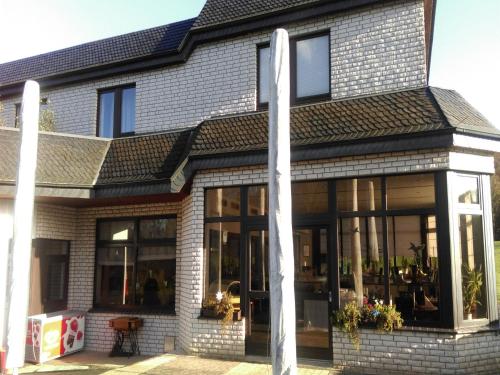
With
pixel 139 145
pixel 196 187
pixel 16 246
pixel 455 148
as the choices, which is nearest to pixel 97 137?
pixel 139 145

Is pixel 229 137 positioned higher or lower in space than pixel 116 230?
higher

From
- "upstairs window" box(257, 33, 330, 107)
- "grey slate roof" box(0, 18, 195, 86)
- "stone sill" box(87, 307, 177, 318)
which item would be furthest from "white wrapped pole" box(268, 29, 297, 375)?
"grey slate roof" box(0, 18, 195, 86)

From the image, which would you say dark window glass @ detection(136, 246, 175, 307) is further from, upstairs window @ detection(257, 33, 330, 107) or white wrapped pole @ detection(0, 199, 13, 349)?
upstairs window @ detection(257, 33, 330, 107)

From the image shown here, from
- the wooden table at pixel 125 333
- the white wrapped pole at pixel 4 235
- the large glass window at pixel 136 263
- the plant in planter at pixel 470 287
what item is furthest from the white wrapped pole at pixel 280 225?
the white wrapped pole at pixel 4 235

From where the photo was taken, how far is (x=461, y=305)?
6.48 meters

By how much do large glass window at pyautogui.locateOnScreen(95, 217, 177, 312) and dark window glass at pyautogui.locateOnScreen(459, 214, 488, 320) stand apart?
5493 mm

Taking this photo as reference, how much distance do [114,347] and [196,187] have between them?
380 centimetres

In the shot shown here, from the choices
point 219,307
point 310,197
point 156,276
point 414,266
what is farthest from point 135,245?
point 414,266

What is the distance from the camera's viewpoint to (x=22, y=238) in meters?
5.26

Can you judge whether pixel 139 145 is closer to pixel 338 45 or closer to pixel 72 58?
pixel 72 58

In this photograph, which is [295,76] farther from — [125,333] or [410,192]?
[125,333]

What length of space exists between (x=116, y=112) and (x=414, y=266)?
302 inches

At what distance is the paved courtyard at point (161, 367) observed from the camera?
22.4ft

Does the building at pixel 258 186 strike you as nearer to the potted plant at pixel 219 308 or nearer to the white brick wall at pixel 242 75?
the white brick wall at pixel 242 75
